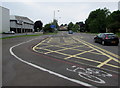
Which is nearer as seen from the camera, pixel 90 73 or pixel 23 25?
pixel 90 73

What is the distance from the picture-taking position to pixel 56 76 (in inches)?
179

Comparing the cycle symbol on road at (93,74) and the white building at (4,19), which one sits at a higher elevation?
the white building at (4,19)

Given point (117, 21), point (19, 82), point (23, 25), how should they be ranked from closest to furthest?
point (19, 82) → point (117, 21) → point (23, 25)

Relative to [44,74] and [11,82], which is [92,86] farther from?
[11,82]

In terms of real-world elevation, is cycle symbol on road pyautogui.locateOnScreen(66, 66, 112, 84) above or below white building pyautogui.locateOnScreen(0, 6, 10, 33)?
below

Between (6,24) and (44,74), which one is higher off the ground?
(6,24)

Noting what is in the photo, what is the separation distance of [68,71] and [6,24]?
58.5 m

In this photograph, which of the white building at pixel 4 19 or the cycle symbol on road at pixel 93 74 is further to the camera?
the white building at pixel 4 19

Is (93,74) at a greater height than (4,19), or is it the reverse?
(4,19)

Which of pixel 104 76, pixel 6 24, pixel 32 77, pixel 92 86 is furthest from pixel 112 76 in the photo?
pixel 6 24

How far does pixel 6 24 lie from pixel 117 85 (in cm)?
6027

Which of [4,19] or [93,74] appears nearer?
[93,74]

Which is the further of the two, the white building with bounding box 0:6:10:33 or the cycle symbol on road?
the white building with bounding box 0:6:10:33

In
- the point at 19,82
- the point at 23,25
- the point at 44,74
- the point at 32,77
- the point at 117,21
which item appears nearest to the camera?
the point at 19,82
